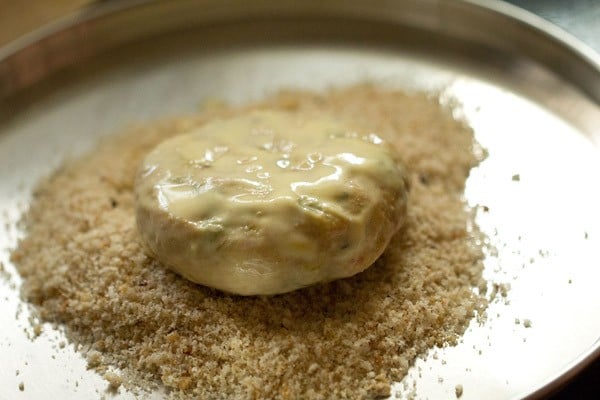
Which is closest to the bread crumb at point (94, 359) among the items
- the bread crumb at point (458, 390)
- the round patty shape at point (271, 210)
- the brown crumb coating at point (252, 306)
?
the brown crumb coating at point (252, 306)

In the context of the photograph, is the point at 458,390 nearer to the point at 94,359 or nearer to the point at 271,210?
the point at 271,210

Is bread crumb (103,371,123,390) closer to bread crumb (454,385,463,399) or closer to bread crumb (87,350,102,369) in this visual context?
bread crumb (87,350,102,369)

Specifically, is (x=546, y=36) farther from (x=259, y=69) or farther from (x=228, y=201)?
(x=228, y=201)

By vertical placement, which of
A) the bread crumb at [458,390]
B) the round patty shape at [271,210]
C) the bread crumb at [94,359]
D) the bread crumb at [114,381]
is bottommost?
the bread crumb at [458,390]

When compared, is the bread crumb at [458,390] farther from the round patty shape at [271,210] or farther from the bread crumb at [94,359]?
the bread crumb at [94,359]

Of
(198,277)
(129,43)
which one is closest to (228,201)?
(198,277)
